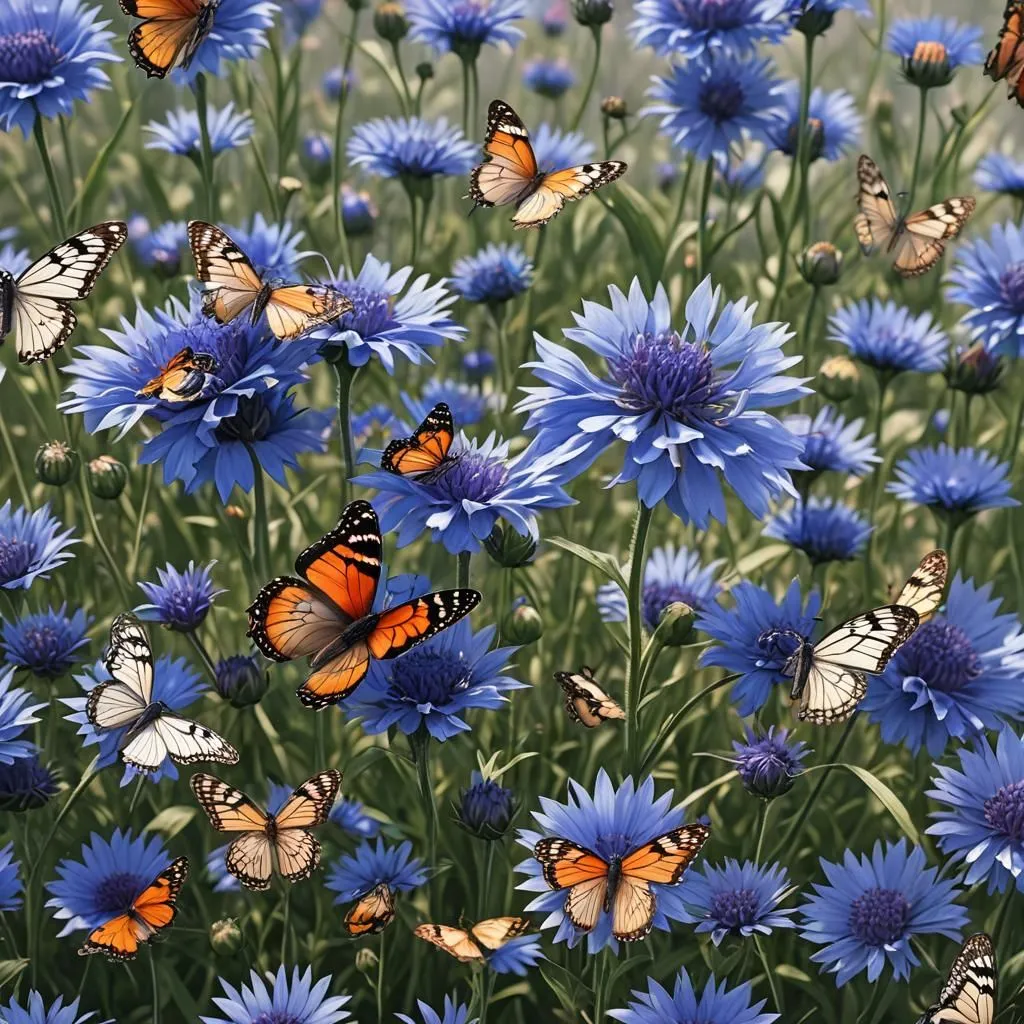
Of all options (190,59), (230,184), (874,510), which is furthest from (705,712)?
(230,184)

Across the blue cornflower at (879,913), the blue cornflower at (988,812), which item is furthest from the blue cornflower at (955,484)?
the blue cornflower at (879,913)

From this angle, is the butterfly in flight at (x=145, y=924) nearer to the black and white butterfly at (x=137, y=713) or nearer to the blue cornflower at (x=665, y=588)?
the black and white butterfly at (x=137, y=713)

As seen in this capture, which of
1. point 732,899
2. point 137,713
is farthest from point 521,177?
point 732,899

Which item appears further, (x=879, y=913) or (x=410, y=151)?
(x=410, y=151)

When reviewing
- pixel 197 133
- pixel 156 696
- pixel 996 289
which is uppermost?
pixel 197 133

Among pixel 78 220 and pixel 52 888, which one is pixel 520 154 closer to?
pixel 78 220

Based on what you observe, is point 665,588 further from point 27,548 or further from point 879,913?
point 27,548

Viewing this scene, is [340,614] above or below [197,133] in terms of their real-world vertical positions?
below
